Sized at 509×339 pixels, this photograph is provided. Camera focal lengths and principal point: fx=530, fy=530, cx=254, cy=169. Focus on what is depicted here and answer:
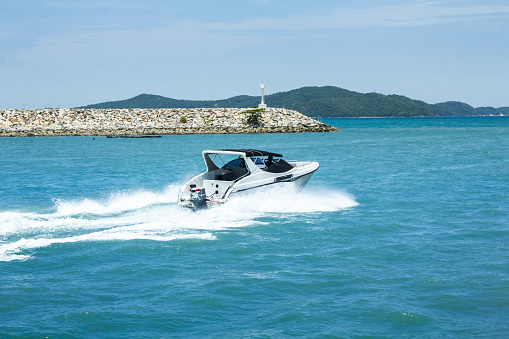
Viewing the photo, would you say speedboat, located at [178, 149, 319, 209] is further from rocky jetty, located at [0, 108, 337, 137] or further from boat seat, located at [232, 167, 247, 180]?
rocky jetty, located at [0, 108, 337, 137]

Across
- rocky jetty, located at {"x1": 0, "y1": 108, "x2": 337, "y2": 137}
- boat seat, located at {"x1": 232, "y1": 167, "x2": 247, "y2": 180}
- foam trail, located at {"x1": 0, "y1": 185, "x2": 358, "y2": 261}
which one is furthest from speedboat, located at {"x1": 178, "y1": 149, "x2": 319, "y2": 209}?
rocky jetty, located at {"x1": 0, "y1": 108, "x2": 337, "y2": 137}

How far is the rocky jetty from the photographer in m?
82.3

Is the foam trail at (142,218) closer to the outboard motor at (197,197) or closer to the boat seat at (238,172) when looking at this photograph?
the outboard motor at (197,197)

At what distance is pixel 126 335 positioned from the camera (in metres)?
8.73

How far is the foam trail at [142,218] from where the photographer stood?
47.8 feet

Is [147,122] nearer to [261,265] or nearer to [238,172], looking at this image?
[238,172]

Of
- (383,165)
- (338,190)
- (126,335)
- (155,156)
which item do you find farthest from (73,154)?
(126,335)

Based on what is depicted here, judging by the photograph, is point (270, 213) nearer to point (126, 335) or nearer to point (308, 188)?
point (308, 188)

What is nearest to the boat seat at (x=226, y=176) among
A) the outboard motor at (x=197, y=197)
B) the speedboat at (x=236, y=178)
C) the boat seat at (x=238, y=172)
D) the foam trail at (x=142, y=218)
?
the speedboat at (x=236, y=178)

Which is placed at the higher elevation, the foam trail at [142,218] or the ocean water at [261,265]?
the foam trail at [142,218]

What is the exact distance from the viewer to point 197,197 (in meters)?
17.3

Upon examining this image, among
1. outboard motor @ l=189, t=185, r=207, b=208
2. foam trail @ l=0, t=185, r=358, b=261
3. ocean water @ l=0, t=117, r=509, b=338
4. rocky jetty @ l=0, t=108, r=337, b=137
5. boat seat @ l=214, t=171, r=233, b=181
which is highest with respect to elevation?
rocky jetty @ l=0, t=108, r=337, b=137

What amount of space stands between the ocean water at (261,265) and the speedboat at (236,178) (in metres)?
0.39

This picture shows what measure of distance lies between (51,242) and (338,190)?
44.9 feet
